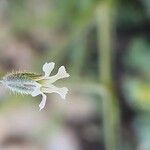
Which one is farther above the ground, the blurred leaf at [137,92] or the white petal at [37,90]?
the blurred leaf at [137,92]

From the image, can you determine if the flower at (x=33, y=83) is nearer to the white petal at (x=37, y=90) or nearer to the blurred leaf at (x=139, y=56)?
the white petal at (x=37, y=90)

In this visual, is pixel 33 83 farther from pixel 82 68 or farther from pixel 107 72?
pixel 82 68

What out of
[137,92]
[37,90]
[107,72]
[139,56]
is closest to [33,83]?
[37,90]

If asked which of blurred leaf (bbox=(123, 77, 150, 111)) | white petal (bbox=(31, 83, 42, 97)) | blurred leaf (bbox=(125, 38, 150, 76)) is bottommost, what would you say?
white petal (bbox=(31, 83, 42, 97))

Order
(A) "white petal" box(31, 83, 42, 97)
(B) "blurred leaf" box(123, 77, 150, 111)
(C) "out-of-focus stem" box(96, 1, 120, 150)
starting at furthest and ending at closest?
(B) "blurred leaf" box(123, 77, 150, 111), (C) "out-of-focus stem" box(96, 1, 120, 150), (A) "white petal" box(31, 83, 42, 97)

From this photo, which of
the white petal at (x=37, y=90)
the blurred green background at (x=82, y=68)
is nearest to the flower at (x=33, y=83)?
the white petal at (x=37, y=90)

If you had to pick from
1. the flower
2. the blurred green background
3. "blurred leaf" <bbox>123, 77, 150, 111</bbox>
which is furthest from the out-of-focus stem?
the flower

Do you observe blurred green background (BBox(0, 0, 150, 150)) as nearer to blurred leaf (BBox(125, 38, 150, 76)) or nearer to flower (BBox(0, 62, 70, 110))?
blurred leaf (BBox(125, 38, 150, 76))

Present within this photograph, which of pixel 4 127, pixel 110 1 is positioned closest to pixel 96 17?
pixel 110 1
